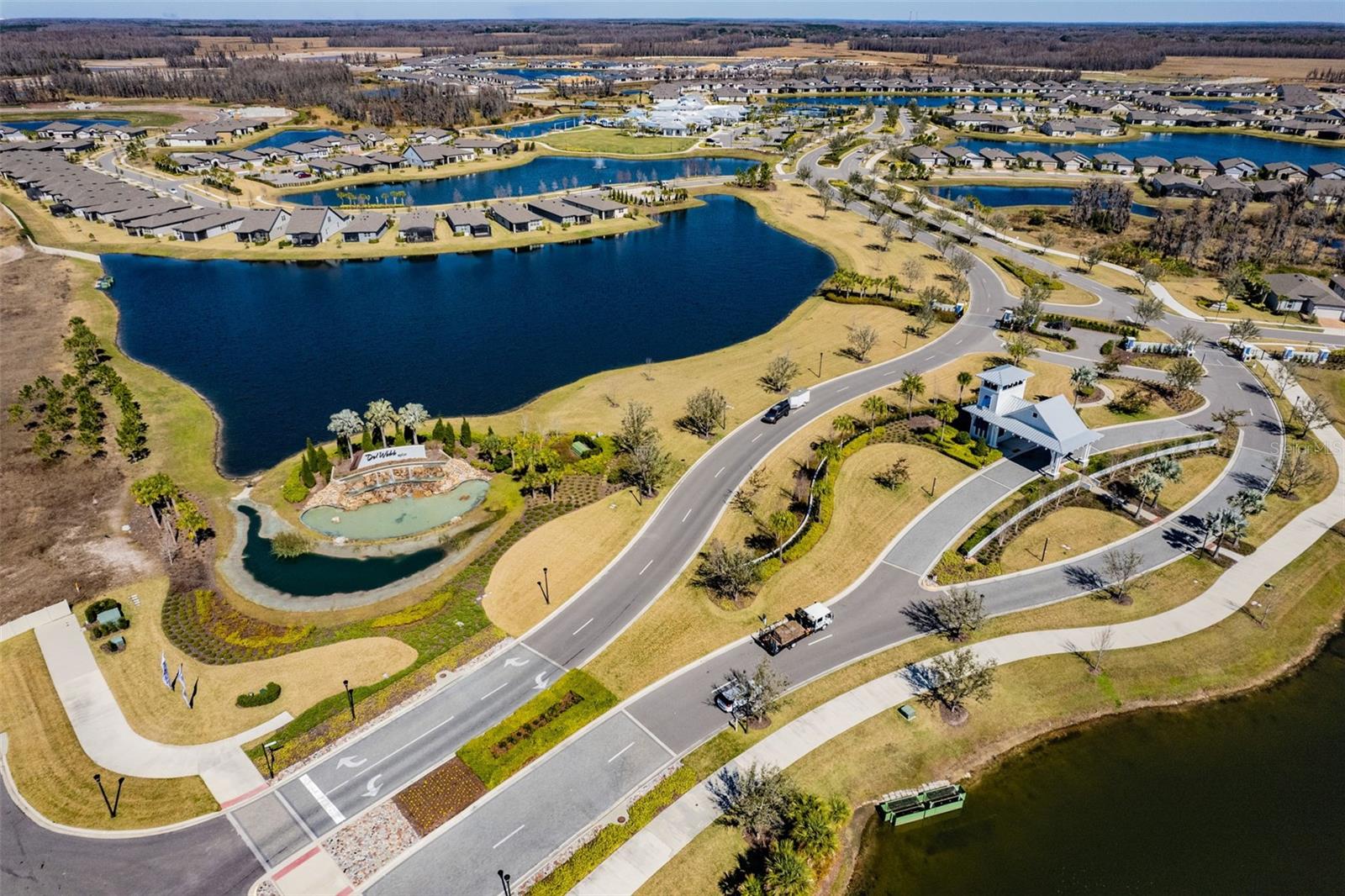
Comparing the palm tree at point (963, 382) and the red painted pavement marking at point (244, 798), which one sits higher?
the palm tree at point (963, 382)

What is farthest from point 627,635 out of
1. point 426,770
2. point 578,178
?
point 578,178

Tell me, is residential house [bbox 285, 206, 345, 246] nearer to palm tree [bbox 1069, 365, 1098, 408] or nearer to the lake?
palm tree [bbox 1069, 365, 1098, 408]

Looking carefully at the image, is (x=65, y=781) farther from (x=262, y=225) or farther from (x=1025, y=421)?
(x=262, y=225)

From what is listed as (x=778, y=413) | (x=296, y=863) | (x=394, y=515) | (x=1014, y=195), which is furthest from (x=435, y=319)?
(x=1014, y=195)

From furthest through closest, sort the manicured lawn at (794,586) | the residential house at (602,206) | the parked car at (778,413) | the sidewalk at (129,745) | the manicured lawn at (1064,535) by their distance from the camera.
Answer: the residential house at (602,206) → the parked car at (778,413) → the manicured lawn at (1064,535) → the manicured lawn at (794,586) → the sidewalk at (129,745)

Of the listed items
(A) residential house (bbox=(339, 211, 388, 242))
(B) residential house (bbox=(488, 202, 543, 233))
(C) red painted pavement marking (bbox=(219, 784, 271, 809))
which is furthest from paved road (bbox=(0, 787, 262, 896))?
(B) residential house (bbox=(488, 202, 543, 233))

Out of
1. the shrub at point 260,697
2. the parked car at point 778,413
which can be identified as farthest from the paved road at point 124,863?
the parked car at point 778,413

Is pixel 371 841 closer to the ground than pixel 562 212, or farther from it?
closer to the ground

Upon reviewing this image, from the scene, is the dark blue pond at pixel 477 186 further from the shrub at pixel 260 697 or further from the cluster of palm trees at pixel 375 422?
the shrub at pixel 260 697
